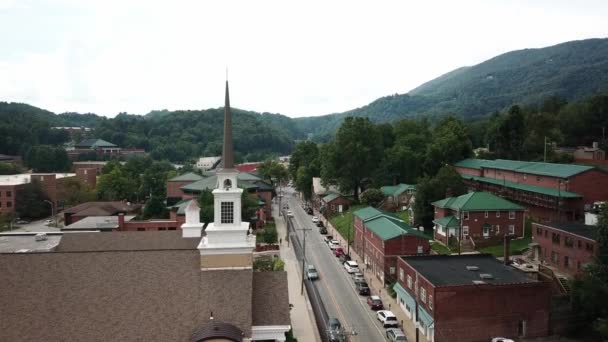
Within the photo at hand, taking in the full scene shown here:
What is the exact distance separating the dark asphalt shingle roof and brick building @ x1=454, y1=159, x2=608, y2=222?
17937mm

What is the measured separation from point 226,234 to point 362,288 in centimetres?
2262

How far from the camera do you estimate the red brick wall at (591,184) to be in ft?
172

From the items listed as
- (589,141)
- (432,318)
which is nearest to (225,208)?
(432,318)

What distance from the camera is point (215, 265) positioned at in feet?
80.5

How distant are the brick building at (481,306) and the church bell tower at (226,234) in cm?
1417

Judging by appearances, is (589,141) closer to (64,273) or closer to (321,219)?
(321,219)

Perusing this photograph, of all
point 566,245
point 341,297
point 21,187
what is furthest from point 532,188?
point 21,187

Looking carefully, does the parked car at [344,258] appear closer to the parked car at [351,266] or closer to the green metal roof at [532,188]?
the parked car at [351,266]

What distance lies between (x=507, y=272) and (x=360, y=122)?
185ft

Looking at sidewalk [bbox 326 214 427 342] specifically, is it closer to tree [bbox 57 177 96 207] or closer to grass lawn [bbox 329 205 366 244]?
grass lawn [bbox 329 205 366 244]

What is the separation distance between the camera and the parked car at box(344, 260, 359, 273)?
51125mm

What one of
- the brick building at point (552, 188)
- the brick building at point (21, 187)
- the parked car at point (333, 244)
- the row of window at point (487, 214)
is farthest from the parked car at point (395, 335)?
the brick building at point (21, 187)

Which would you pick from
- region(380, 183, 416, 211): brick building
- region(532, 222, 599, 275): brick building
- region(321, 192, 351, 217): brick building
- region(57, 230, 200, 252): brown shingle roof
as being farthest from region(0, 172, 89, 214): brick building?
region(532, 222, 599, 275): brick building

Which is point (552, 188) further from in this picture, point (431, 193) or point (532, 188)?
point (431, 193)
